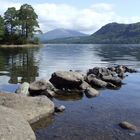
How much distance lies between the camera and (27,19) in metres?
143

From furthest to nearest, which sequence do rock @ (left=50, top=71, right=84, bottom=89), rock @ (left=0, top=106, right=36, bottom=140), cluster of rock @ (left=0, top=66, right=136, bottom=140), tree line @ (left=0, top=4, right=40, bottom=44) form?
tree line @ (left=0, top=4, right=40, bottom=44) < rock @ (left=50, top=71, right=84, bottom=89) < cluster of rock @ (left=0, top=66, right=136, bottom=140) < rock @ (left=0, top=106, right=36, bottom=140)

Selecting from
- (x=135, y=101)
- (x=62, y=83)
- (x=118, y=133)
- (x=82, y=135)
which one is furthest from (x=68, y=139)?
(x=62, y=83)

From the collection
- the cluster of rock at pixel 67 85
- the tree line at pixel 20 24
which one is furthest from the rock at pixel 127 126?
the tree line at pixel 20 24

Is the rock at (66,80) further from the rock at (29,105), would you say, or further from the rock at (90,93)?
the rock at (29,105)

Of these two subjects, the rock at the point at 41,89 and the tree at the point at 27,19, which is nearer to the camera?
the rock at the point at 41,89

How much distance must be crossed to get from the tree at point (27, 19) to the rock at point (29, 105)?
12329 centimetres

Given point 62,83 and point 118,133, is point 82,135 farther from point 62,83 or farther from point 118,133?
point 62,83

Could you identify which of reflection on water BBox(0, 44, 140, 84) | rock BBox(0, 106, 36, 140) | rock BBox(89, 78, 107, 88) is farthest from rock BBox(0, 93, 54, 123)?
reflection on water BBox(0, 44, 140, 84)

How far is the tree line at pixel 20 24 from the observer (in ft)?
456

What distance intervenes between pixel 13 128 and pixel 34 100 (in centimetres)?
635

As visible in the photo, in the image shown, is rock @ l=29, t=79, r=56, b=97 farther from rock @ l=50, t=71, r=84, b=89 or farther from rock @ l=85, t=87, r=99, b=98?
rock @ l=85, t=87, r=99, b=98

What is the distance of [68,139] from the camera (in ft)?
54.1

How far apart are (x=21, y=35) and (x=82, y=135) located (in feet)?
417

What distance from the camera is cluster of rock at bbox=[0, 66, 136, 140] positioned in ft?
49.3
